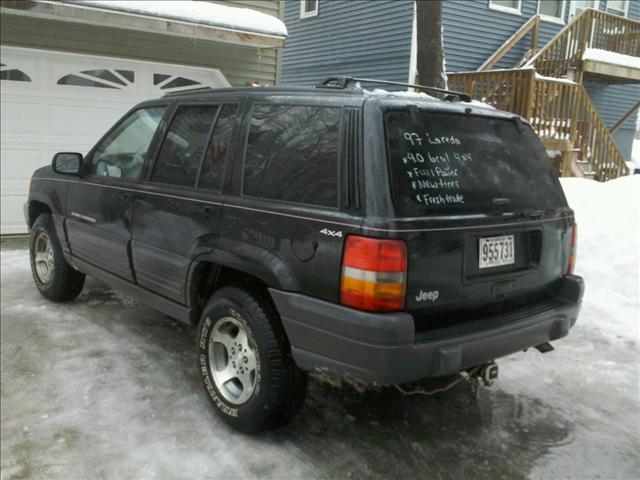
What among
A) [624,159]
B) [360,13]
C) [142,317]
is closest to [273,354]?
[142,317]

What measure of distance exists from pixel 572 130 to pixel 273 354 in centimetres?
1063

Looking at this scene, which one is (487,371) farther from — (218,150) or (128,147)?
(128,147)

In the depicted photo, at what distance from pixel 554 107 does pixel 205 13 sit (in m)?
7.16

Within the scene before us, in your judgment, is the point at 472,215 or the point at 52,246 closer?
the point at 472,215

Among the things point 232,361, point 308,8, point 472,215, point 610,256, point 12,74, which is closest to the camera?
point 472,215

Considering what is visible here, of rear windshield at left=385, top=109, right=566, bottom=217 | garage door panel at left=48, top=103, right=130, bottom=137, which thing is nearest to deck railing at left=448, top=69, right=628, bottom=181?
garage door panel at left=48, top=103, right=130, bottom=137

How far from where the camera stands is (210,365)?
3295 millimetres

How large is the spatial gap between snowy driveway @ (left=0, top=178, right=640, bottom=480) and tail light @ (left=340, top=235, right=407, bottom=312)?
2.97 ft

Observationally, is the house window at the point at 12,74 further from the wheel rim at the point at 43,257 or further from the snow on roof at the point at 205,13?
the wheel rim at the point at 43,257

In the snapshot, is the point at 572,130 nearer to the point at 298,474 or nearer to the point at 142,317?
the point at 142,317

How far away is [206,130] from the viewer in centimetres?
357

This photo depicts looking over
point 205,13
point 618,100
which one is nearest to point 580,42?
point 618,100

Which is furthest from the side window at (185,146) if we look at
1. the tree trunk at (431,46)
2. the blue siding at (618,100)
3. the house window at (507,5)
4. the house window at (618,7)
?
Answer: the house window at (618,7)

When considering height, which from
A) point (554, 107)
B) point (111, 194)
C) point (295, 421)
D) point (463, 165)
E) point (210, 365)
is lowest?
point (295, 421)
